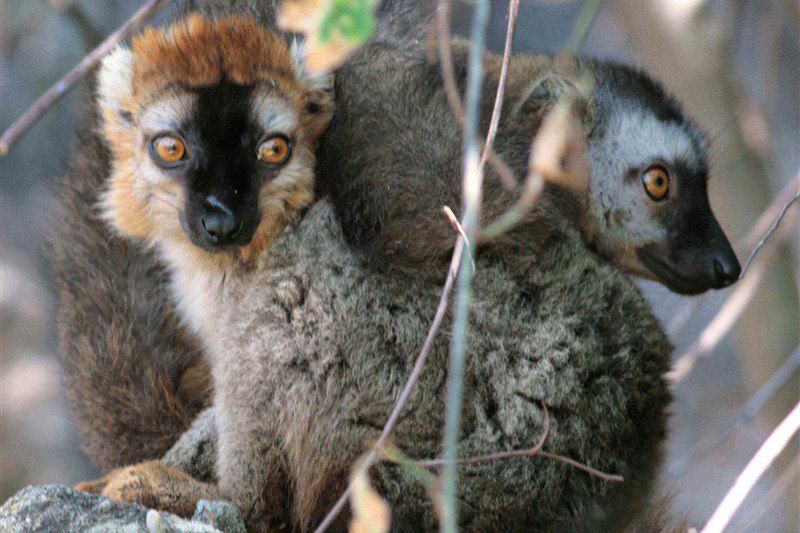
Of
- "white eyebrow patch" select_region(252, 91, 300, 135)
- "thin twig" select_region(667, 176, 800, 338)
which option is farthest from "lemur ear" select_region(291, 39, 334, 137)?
"thin twig" select_region(667, 176, 800, 338)

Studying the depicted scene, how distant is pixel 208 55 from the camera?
3.95 meters

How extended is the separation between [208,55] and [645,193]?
2066 millimetres

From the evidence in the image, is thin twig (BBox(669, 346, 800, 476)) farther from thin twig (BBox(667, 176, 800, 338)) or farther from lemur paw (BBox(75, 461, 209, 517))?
lemur paw (BBox(75, 461, 209, 517))

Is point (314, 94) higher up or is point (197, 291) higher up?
point (314, 94)

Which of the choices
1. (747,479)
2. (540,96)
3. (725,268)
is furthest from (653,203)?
(747,479)

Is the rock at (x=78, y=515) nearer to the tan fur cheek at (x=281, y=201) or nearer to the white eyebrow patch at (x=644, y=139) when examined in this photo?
the tan fur cheek at (x=281, y=201)

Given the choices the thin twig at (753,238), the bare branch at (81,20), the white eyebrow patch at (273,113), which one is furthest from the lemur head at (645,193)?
the bare branch at (81,20)

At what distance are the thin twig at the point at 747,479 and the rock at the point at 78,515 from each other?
65.3 inches

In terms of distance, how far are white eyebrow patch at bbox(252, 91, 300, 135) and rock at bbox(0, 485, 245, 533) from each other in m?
1.51

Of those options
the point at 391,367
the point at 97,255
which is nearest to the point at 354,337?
the point at 391,367

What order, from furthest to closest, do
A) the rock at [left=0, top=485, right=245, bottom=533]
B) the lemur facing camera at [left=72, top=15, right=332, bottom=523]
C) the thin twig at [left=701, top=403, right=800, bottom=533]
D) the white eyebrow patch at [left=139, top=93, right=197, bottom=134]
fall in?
the white eyebrow patch at [left=139, top=93, right=197, bottom=134] → the lemur facing camera at [left=72, top=15, right=332, bottom=523] → the rock at [left=0, top=485, right=245, bottom=533] → the thin twig at [left=701, top=403, right=800, bottom=533]

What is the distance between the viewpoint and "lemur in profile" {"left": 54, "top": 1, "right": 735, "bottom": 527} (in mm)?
3629

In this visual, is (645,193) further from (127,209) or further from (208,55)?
(127,209)

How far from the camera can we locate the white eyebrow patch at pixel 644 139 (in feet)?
15.2
